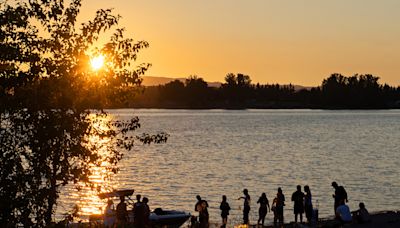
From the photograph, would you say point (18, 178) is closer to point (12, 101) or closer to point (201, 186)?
point (12, 101)

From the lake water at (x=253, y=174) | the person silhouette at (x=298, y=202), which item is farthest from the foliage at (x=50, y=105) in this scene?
the lake water at (x=253, y=174)

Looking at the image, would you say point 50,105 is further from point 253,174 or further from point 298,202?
point 253,174

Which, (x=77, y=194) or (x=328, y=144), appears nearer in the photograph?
(x=77, y=194)

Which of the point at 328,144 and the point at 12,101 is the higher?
the point at 12,101

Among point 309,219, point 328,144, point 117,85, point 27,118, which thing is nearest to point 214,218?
point 309,219

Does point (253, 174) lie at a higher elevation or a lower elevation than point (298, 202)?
lower

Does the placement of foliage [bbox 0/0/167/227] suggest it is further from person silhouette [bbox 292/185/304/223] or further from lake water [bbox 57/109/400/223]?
lake water [bbox 57/109/400/223]

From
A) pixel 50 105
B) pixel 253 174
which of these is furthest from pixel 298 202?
pixel 253 174

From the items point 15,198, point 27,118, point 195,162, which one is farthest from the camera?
point 195,162

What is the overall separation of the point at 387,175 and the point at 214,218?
3205 cm

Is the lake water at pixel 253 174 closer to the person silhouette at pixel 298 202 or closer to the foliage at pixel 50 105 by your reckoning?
the person silhouette at pixel 298 202

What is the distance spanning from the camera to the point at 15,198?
1181 centimetres

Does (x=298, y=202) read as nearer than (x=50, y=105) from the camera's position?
No

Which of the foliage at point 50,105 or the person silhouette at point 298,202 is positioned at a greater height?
the foliage at point 50,105
